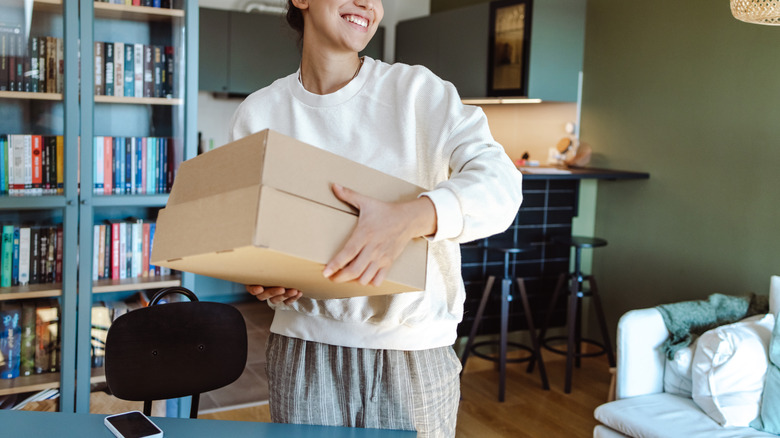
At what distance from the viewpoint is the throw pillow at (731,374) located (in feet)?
8.21

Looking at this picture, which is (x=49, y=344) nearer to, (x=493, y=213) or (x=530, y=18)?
(x=493, y=213)

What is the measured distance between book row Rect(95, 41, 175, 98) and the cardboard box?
6.25ft

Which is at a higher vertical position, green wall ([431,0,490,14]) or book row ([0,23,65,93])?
green wall ([431,0,490,14])

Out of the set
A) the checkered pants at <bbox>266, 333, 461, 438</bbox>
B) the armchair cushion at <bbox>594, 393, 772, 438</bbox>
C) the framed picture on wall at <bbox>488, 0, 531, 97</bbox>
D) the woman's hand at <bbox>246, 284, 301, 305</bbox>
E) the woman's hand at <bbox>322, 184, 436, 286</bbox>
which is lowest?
the armchair cushion at <bbox>594, 393, 772, 438</bbox>

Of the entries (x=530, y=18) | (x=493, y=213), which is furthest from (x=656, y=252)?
(x=493, y=213)

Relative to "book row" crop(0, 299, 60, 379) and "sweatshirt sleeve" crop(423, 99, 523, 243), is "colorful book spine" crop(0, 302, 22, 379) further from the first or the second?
"sweatshirt sleeve" crop(423, 99, 523, 243)

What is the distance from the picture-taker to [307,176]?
0.82 m

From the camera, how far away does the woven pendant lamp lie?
87.7 inches

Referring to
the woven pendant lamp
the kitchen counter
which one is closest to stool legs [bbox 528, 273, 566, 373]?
the kitchen counter

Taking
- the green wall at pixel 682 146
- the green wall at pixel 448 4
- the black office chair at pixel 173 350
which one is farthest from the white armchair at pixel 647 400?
the green wall at pixel 448 4

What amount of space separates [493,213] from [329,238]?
232 mm

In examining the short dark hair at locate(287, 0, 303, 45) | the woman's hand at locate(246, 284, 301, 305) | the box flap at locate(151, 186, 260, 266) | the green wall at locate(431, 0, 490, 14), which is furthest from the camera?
the green wall at locate(431, 0, 490, 14)

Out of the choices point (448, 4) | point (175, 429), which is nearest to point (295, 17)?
point (175, 429)

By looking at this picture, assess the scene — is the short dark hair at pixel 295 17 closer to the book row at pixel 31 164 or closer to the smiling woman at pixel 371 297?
the smiling woman at pixel 371 297
